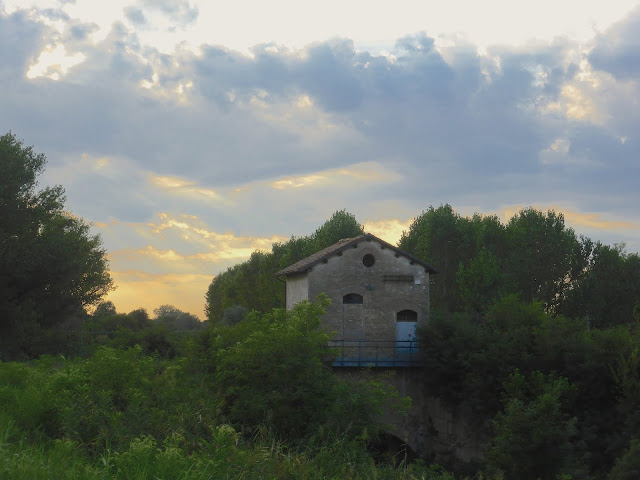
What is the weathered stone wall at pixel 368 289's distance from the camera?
111 ft

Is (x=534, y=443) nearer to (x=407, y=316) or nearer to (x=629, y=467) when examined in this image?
(x=629, y=467)

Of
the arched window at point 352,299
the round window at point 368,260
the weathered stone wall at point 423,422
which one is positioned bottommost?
the weathered stone wall at point 423,422

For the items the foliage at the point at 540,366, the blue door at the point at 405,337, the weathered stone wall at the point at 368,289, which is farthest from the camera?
the weathered stone wall at the point at 368,289

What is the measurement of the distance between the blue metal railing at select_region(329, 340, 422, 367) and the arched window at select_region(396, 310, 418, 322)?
1152mm

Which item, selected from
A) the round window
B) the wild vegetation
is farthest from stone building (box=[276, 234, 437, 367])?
the wild vegetation

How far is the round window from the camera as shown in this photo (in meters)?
34.1

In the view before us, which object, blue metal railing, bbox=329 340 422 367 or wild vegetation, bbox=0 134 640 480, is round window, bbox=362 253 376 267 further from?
wild vegetation, bbox=0 134 640 480

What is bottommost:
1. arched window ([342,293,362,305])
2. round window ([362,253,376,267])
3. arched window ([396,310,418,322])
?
arched window ([396,310,418,322])

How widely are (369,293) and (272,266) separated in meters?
37.0

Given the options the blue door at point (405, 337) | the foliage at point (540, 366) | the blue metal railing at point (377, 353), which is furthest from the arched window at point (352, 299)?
the foliage at point (540, 366)

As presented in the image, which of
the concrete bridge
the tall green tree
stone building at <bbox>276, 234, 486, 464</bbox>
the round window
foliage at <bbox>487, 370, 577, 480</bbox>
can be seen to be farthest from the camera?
the tall green tree

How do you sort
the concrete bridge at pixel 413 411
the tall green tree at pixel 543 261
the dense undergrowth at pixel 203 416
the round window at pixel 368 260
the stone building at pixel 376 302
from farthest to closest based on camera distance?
the tall green tree at pixel 543 261, the round window at pixel 368 260, the stone building at pixel 376 302, the concrete bridge at pixel 413 411, the dense undergrowth at pixel 203 416

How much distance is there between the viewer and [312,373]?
20.4 m

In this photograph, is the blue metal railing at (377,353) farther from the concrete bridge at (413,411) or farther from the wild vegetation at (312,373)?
the wild vegetation at (312,373)
